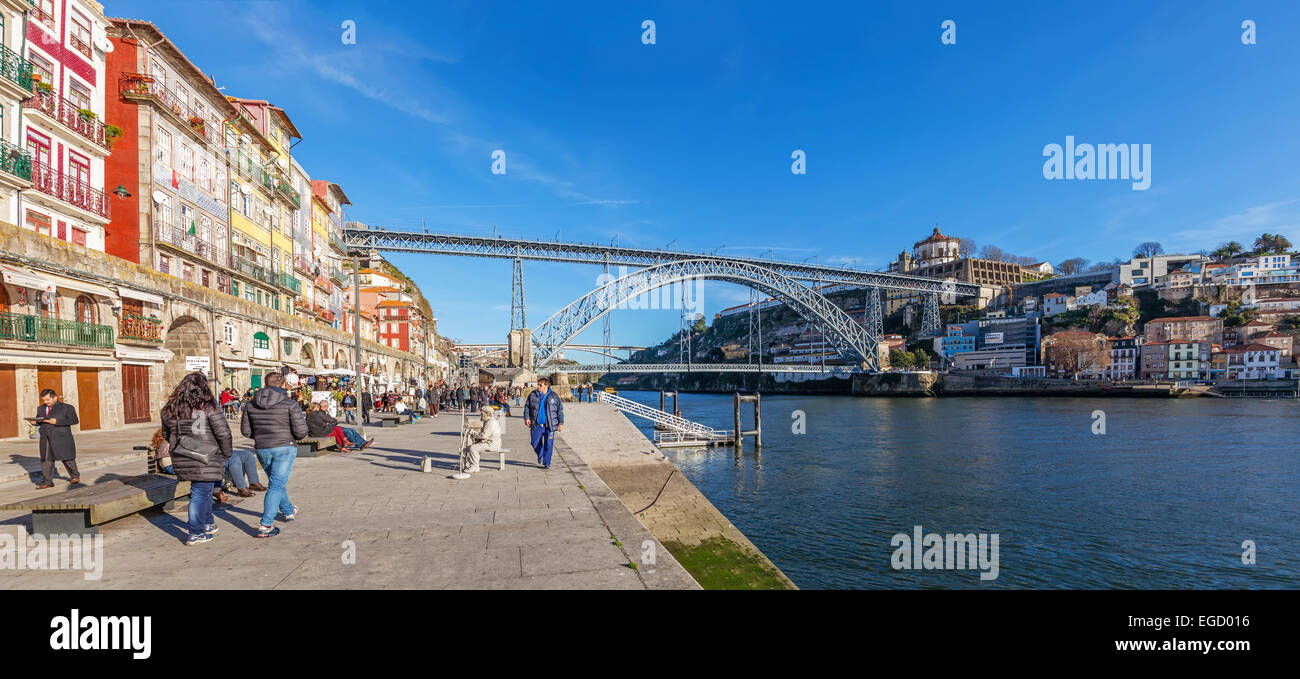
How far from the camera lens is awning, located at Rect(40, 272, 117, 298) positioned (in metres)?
14.8

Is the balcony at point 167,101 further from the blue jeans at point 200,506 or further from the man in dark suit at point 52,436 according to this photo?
the blue jeans at point 200,506

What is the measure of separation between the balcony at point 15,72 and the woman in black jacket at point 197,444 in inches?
688

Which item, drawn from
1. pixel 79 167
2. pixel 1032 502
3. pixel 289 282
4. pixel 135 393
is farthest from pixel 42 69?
pixel 1032 502

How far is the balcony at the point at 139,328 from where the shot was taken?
1698 centimetres

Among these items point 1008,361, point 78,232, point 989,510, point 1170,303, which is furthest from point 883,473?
point 1170,303

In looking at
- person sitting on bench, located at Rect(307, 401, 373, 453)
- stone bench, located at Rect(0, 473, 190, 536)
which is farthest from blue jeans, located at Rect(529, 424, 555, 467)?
stone bench, located at Rect(0, 473, 190, 536)

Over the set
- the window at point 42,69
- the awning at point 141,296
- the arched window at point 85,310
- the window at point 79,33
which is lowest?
the arched window at point 85,310

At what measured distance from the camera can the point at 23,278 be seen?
43.7 ft

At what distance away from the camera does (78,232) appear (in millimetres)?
19312

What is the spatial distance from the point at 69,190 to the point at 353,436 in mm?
14411

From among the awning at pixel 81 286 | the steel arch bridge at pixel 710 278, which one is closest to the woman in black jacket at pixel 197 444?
the awning at pixel 81 286

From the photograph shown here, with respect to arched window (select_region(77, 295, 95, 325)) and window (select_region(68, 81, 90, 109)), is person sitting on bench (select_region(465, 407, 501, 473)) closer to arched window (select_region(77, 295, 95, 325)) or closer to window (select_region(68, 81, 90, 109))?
arched window (select_region(77, 295, 95, 325))
